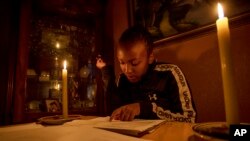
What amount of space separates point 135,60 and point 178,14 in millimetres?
539

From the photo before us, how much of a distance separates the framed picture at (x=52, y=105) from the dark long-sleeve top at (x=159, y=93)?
646 millimetres

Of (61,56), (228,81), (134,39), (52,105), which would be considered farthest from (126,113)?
(61,56)

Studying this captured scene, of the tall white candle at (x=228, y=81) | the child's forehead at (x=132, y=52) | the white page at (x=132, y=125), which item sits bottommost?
the white page at (x=132, y=125)

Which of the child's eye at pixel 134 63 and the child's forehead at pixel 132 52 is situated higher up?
the child's forehead at pixel 132 52

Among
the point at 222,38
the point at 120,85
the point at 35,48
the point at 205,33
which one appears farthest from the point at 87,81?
the point at 222,38

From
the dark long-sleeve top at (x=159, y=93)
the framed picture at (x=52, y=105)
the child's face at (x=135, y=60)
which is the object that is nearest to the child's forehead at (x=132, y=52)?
the child's face at (x=135, y=60)

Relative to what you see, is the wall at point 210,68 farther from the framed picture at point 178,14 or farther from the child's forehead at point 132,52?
the child's forehead at point 132,52

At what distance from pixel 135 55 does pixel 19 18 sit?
1052 millimetres

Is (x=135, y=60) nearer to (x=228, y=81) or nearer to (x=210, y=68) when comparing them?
(x=210, y=68)

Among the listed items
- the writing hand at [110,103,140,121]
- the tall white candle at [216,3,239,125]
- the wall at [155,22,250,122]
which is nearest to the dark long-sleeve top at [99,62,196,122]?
the writing hand at [110,103,140,121]

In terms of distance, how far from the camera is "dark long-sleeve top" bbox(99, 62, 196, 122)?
83 cm

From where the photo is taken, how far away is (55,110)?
71.3 inches

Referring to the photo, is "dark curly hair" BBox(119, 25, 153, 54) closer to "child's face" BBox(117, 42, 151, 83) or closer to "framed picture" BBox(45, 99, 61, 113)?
"child's face" BBox(117, 42, 151, 83)

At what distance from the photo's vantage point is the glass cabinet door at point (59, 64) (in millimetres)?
1789
